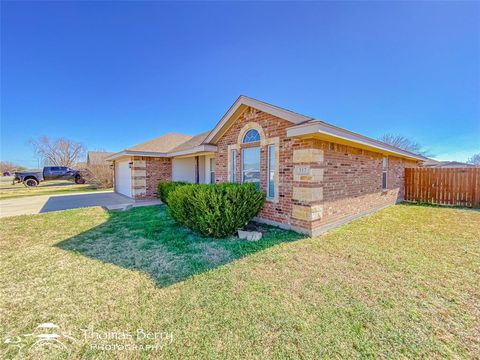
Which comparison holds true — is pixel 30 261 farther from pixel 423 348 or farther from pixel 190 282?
pixel 423 348

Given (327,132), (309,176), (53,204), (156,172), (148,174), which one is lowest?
(53,204)

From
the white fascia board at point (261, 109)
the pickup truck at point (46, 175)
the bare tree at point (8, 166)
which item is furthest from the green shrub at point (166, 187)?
the bare tree at point (8, 166)

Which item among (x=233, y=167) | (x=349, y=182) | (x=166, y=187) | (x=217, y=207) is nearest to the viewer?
(x=217, y=207)

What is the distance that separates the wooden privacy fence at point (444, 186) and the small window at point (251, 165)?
430 inches

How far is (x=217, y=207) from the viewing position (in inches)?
206

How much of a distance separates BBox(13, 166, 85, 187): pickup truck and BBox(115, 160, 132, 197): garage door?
515 inches

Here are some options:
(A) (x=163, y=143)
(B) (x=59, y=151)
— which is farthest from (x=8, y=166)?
(A) (x=163, y=143)

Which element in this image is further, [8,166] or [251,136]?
[8,166]

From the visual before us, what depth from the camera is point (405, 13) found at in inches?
291

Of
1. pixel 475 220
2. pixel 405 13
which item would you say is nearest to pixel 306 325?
pixel 475 220

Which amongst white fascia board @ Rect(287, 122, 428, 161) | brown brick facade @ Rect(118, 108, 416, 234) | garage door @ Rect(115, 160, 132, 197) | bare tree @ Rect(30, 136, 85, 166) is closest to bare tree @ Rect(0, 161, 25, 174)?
bare tree @ Rect(30, 136, 85, 166)

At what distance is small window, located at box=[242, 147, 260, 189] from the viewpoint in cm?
693

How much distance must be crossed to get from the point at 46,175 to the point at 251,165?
1133 inches

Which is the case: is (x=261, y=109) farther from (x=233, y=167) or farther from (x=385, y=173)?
(x=385, y=173)
